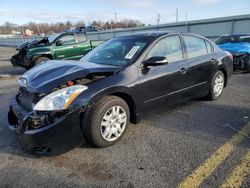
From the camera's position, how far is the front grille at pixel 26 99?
10.4 ft

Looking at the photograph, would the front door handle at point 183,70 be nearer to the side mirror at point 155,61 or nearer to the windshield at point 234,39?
the side mirror at point 155,61

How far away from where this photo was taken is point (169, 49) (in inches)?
169

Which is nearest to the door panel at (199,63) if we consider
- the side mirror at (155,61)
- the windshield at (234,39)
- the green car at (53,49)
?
the side mirror at (155,61)

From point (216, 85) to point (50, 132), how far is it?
3.91 m

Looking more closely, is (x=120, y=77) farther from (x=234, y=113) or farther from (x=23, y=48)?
(x=23, y=48)

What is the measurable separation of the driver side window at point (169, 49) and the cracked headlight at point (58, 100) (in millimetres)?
1452

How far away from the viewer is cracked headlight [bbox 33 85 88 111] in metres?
2.95

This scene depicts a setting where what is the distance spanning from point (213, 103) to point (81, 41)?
298 inches

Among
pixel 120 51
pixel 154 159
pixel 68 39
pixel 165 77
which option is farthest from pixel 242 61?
pixel 68 39

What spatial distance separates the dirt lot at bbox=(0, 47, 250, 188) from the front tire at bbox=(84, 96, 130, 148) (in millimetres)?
143

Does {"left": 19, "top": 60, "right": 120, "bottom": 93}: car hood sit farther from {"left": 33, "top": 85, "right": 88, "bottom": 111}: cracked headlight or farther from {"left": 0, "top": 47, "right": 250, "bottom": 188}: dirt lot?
{"left": 0, "top": 47, "right": 250, "bottom": 188}: dirt lot

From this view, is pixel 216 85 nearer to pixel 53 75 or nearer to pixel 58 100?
pixel 53 75

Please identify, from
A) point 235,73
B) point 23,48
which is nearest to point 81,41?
point 23,48

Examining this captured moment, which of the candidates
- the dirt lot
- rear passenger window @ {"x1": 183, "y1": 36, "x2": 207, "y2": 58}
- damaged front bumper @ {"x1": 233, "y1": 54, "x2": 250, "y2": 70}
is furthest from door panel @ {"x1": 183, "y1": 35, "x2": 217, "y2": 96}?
damaged front bumper @ {"x1": 233, "y1": 54, "x2": 250, "y2": 70}
